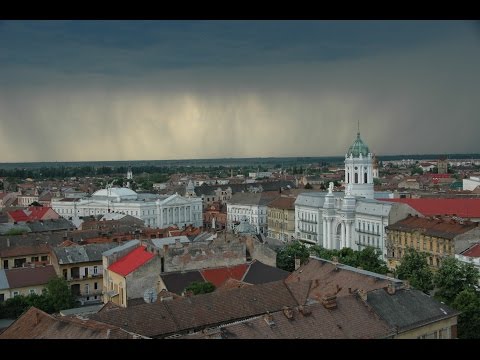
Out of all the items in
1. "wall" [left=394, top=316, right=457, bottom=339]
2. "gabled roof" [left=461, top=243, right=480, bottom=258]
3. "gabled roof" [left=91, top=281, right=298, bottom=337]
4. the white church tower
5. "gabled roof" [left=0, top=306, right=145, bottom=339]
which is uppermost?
the white church tower

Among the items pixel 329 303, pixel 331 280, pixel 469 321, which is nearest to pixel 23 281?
pixel 331 280

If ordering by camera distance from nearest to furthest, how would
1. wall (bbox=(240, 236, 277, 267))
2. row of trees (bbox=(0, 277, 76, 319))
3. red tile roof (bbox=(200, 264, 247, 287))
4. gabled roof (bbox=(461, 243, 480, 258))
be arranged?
1. row of trees (bbox=(0, 277, 76, 319))
2. red tile roof (bbox=(200, 264, 247, 287))
3. wall (bbox=(240, 236, 277, 267))
4. gabled roof (bbox=(461, 243, 480, 258))

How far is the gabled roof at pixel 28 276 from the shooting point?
25031 mm

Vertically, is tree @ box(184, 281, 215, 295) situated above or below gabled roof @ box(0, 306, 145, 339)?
below

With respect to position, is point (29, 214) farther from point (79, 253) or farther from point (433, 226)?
point (433, 226)

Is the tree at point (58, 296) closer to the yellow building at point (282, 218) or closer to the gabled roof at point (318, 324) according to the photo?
the gabled roof at point (318, 324)

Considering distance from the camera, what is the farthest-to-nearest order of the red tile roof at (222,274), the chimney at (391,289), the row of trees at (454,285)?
the red tile roof at (222,274), the row of trees at (454,285), the chimney at (391,289)

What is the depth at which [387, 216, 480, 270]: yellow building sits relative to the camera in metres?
28.7

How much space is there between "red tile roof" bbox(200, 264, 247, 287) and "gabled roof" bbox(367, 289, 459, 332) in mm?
7867

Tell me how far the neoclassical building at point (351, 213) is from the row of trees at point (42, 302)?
796 inches

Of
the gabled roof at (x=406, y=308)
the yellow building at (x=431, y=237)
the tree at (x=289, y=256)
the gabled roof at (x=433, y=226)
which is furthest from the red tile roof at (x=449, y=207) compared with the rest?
the gabled roof at (x=406, y=308)

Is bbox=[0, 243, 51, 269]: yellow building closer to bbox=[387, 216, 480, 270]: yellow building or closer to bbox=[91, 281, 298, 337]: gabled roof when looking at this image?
bbox=[91, 281, 298, 337]: gabled roof

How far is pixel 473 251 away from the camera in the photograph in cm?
2753

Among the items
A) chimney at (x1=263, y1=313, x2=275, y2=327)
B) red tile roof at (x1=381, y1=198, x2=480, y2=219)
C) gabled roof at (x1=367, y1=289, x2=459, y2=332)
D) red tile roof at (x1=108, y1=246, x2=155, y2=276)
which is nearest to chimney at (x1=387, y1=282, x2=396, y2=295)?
gabled roof at (x1=367, y1=289, x2=459, y2=332)
